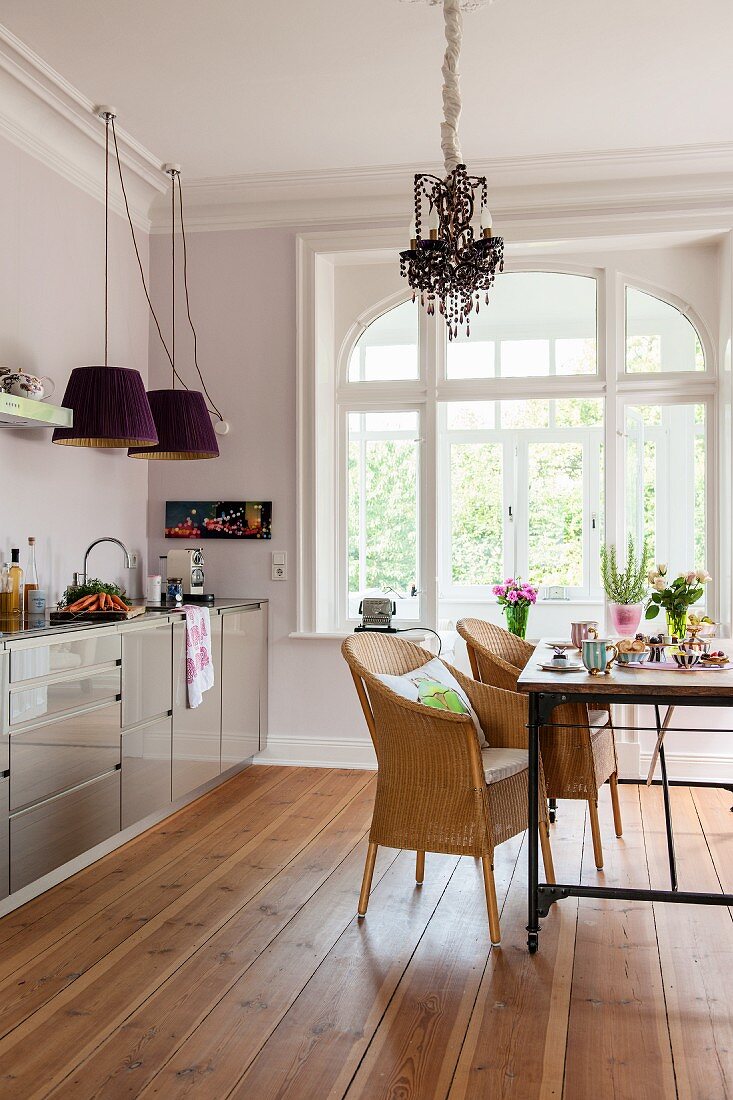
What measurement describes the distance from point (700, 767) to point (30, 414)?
143 inches

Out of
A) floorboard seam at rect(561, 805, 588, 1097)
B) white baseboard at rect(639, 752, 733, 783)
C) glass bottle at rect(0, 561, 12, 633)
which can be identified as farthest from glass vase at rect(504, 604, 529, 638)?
glass bottle at rect(0, 561, 12, 633)

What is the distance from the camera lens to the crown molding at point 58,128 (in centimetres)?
379

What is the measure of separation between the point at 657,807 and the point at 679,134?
3.11 metres

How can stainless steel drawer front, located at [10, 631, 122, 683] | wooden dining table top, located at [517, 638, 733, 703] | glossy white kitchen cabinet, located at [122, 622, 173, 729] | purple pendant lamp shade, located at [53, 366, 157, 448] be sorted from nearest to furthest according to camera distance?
wooden dining table top, located at [517, 638, 733, 703] → stainless steel drawer front, located at [10, 631, 122, 683] → glossy white kitchen cabinet, located at [122, 622, 173, 729] → purple pendant lamp shade, located at [53, 366, 157, 448]

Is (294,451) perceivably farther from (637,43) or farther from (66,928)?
(66,928)

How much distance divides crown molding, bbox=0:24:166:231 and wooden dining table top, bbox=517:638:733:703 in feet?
9.83

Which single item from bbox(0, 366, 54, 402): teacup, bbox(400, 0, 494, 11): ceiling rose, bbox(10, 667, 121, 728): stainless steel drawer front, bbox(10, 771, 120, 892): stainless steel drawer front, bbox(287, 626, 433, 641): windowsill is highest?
bbox(400, 0, 494, 11): ceiling rose

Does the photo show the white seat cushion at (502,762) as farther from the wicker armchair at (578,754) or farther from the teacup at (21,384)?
A: the teacup at (21,384)

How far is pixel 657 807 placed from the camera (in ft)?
14.5

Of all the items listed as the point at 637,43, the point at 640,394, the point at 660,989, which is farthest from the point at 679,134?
the point at 660,989

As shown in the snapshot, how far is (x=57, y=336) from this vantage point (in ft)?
14.6

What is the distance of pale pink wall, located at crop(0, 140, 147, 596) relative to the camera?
4090 mm

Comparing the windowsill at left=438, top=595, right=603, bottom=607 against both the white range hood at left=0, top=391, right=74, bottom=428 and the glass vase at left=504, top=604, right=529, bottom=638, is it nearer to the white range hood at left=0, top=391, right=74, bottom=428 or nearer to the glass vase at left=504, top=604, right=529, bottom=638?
the glass vase at left=504, top=604, right=529, bottom=638

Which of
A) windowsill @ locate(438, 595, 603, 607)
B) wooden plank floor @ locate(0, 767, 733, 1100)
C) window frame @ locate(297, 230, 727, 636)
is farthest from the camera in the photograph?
windowsill @ locate(438, 595, 603, 607)
